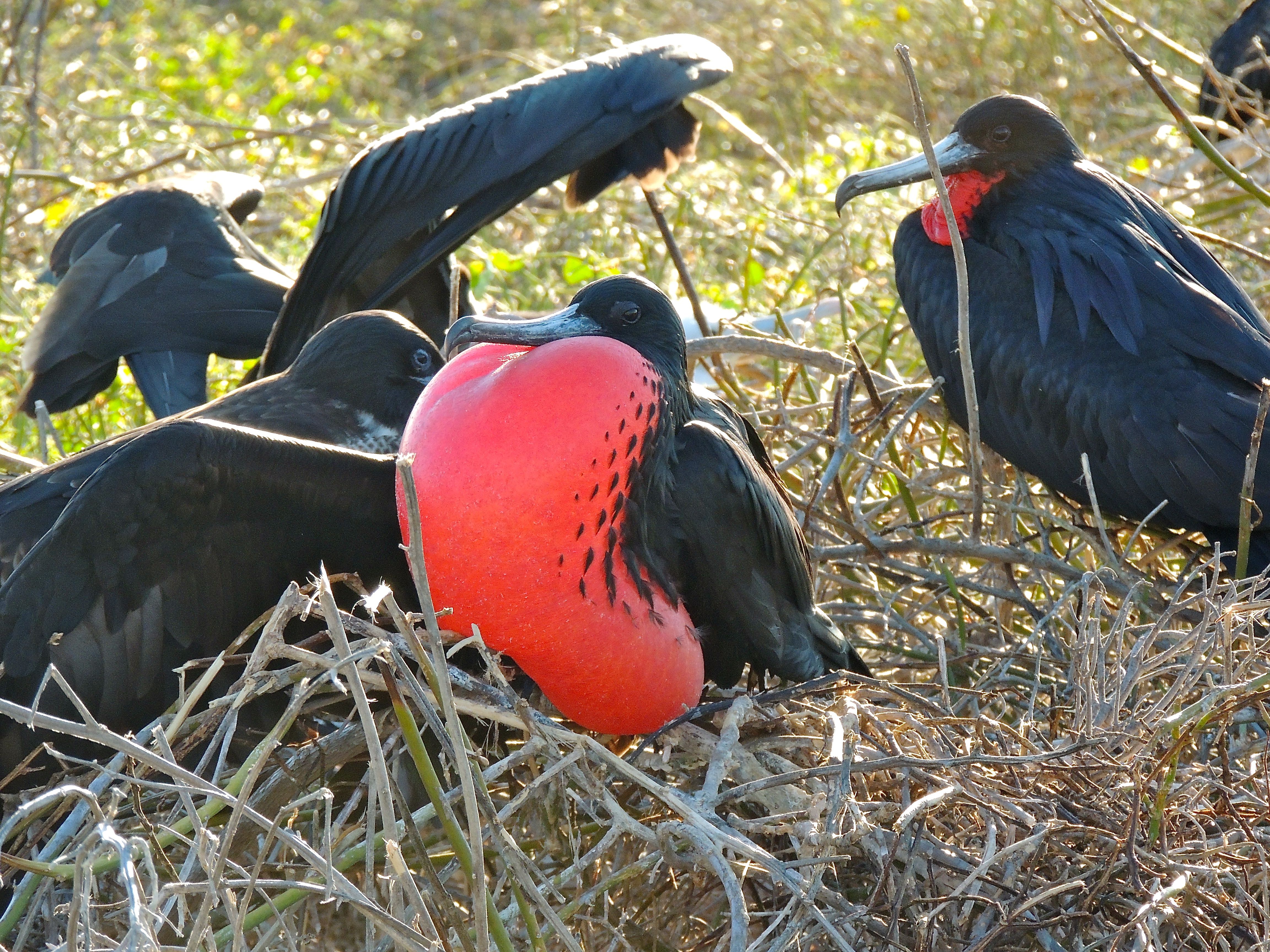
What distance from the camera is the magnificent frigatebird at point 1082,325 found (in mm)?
2428

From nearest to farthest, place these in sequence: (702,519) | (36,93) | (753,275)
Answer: (702,519)
(753,275)
(36,93)

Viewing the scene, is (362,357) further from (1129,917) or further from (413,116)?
(413,116)

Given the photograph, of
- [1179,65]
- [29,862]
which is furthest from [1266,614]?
[1179,65]

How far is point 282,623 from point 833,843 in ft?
1.79

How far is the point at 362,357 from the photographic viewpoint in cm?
238

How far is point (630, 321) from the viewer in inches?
76.5

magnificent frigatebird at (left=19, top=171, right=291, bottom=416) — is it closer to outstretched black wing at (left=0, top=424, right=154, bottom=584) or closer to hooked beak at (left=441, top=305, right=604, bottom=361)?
outstretched black wing at (left=0, top=424, right=154, bottom=584)

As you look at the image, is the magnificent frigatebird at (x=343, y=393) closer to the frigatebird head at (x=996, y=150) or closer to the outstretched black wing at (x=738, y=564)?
the outstretched black wing at (x=738, y=564)

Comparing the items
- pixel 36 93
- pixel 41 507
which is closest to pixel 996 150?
pixel 41 507

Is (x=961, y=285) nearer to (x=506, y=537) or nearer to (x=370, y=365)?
(x=506, y=537)

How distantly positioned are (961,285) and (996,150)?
1.14m

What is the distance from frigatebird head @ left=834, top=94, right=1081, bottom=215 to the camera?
9.30 ft

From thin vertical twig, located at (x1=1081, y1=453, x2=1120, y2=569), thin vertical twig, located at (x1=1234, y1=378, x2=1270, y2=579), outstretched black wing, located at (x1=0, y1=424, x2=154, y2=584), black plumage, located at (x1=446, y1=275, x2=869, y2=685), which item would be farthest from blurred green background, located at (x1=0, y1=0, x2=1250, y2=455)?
outstretched black wing, located at (x1=0, y1=424, x2=154, y2=584)

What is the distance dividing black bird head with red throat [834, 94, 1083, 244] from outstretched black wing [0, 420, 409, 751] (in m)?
1.28
